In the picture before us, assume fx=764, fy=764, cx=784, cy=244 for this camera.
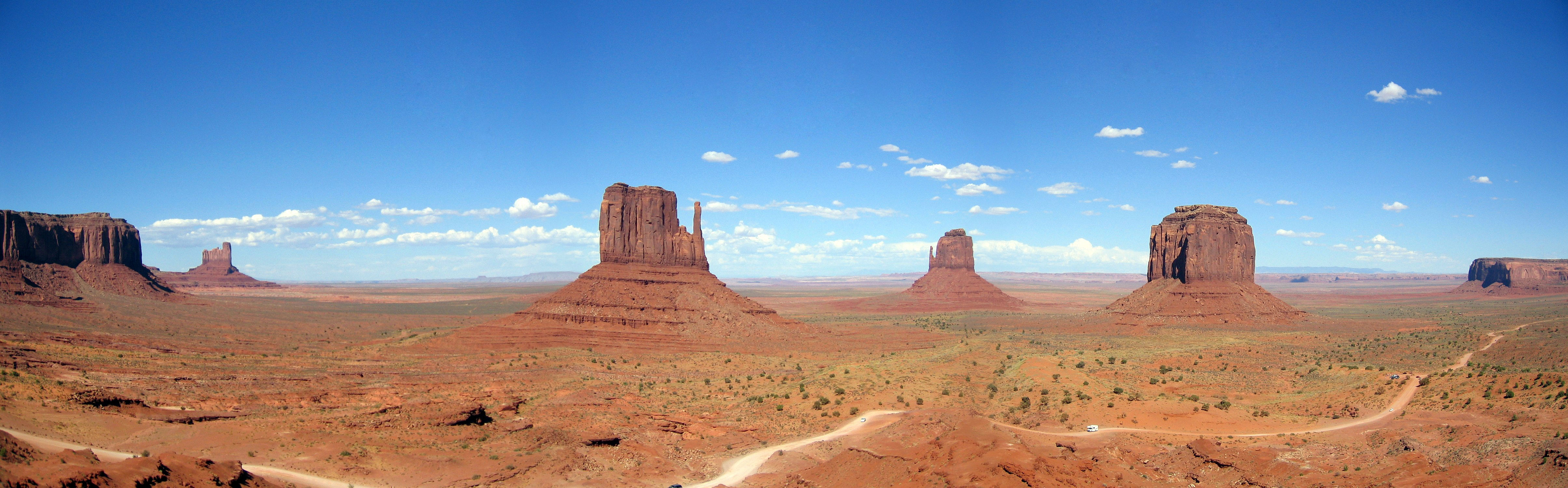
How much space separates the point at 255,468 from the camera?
76.1ft

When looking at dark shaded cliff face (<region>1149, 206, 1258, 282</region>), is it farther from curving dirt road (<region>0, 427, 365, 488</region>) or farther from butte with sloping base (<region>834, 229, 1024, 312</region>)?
curving dirt road (<region>0, 427, 365, 488</region>)

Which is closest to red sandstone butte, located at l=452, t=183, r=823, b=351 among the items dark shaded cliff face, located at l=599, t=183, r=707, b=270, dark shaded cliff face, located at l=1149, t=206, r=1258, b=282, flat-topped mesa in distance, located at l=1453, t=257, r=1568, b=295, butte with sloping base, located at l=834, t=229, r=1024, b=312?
dark shaded cliff face, located at l=599, t=183, r=707, b=270

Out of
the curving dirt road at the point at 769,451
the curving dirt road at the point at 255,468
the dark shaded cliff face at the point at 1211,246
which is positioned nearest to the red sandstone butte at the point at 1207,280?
the dark shaded cliff face at the point at 1211,246

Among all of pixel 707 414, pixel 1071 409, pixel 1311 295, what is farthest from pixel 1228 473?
pixel 1311 295

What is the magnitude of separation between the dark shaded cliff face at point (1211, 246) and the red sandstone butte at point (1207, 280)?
0.24 feet

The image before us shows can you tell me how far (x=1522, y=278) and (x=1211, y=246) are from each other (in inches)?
4764

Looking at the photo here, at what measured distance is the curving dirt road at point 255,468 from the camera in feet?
72.5

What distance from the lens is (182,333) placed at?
6862cm

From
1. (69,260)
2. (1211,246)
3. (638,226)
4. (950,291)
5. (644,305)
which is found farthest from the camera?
(950,291)

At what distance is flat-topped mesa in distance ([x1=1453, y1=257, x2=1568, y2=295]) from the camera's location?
149 meters

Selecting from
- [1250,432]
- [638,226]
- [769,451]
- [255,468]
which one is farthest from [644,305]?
[1250,432]

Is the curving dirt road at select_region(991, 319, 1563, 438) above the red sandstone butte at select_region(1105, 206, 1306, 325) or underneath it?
underneath

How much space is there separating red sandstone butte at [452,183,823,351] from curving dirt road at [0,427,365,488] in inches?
1431

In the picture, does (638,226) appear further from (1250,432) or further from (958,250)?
(958,250)
